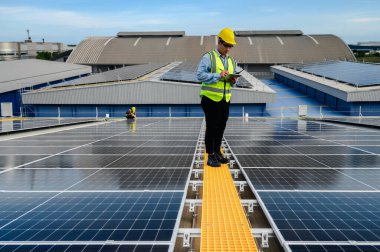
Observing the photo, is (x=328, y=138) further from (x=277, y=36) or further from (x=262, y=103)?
(x=277, y=36)

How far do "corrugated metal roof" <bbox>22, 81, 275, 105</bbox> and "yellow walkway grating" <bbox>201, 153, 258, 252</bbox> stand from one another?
92.2 feet

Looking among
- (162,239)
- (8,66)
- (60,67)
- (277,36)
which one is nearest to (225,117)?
(162,239)

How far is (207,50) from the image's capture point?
73688 millimetres

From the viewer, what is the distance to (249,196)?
15.7 ft

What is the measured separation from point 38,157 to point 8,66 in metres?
48.3

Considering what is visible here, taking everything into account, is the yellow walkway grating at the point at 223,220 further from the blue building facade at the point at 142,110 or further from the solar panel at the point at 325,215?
the blue building facade at the point at 142,110

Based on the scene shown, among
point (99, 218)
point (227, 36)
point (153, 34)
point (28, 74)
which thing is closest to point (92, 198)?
point (99, 218)

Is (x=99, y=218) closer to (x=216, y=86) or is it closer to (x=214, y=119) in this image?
(x=214, y=119)

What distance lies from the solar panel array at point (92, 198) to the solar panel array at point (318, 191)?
1152 millimetres

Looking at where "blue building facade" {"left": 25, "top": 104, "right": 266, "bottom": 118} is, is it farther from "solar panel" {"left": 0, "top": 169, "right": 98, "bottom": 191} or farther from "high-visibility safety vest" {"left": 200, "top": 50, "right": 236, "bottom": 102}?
"solar panel" {"left": 0, "top": 169, "right": 98, "bottom": 191}

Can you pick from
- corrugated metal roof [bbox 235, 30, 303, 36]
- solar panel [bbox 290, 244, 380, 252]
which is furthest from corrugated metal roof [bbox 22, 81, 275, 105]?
corrugated metal roof [bbox 235, 30, 303, 36]

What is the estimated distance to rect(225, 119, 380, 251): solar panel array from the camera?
10.7 feet

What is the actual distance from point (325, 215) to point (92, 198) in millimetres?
2906

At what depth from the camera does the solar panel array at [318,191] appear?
3.26 meters
